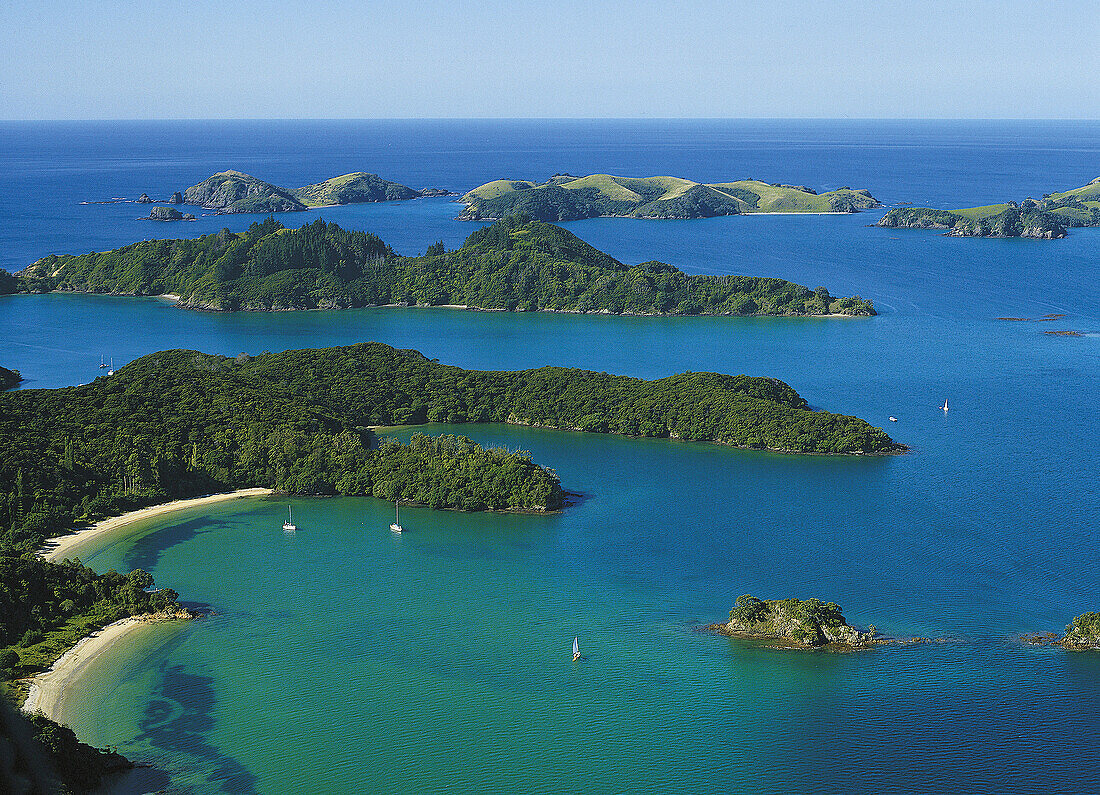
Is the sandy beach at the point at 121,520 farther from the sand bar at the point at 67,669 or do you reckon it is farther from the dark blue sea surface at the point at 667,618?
the sand bar at the point at 67,669

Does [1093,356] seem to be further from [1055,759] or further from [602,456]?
[1055,759]

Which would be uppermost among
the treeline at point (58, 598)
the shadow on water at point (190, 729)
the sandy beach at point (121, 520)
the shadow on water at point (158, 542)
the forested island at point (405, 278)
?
the forested island at point (405, 278)

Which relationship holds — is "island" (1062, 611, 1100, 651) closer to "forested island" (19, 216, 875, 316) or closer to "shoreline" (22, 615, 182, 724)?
"shoreline" (22, 615, 182, 724)

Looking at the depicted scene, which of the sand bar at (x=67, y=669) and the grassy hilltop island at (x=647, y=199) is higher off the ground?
the grassy hilltop island at (x=647, y=199)

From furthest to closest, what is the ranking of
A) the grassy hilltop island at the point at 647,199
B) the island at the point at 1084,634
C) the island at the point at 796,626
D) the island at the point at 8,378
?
1. the grassy hilltop island at the point at 647,199
2. the island at the point at 8,378
3. the island at the point at 796,626
4. the island at the point at 1084,634

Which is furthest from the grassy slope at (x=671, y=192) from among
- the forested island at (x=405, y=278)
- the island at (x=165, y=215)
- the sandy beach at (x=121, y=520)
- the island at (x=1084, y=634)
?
the island at (x=1084, y=634)

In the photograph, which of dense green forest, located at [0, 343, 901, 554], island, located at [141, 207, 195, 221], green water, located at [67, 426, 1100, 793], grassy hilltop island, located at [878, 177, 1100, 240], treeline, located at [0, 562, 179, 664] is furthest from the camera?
island, located at [141, 207, 195, 221]

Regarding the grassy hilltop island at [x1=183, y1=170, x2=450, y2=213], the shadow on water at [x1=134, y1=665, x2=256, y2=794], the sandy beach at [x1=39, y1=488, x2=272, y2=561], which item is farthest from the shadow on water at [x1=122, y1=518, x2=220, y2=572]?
the grassy hilltop island at [x1=183, y1=170, x2=450, y2=213]
